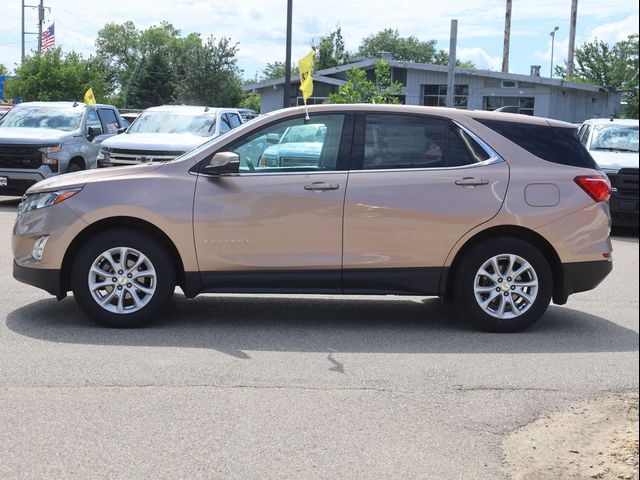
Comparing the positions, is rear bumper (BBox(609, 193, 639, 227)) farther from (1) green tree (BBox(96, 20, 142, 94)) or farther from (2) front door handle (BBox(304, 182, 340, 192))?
(1) green tree (BBox(96, 20, 142, 94))

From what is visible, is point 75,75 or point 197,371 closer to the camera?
point 197,371

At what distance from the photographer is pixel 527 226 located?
6723mm

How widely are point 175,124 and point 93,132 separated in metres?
2.38

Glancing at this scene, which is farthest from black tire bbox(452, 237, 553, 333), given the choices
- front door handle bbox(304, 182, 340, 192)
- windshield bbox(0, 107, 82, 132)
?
windshield bbox(0, 107, 82, 132)

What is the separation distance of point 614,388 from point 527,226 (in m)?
1.67

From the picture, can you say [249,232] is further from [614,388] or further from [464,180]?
[614,388]

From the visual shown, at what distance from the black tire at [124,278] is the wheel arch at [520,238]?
227 cm

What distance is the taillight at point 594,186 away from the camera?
6766mm

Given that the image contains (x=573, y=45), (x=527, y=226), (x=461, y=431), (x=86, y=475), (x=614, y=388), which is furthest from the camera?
(x=527, y=226)

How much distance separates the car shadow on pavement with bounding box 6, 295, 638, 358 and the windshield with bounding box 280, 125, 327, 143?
155 cm

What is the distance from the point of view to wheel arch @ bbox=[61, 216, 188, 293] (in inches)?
266

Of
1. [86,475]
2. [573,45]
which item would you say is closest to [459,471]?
[86,475]

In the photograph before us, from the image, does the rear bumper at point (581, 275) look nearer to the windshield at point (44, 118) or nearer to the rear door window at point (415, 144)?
the rear door window at point (415, 144)

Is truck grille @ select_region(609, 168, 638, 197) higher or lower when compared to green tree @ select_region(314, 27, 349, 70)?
lower
